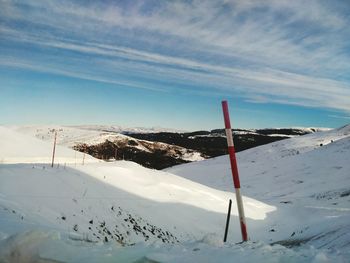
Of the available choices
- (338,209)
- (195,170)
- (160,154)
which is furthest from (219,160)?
(338,209)

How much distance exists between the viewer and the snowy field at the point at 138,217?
4.62 m

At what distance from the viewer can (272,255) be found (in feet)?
14.8

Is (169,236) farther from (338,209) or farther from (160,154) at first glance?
(160,154)

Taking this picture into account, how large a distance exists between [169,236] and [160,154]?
74904 millimetres

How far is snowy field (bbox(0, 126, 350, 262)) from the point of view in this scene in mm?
4617

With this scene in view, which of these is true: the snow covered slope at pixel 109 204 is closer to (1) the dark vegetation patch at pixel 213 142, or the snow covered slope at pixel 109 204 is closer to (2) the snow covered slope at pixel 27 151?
(2) the snow covered slope at pixel 27 151

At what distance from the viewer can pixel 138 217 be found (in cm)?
1457

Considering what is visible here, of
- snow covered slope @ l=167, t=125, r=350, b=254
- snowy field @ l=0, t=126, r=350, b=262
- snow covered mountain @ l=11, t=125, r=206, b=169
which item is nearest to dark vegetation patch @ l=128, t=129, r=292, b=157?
snow covered mountain @ l=11, t=125, r=206, b=169

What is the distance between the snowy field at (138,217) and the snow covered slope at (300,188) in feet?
0.42

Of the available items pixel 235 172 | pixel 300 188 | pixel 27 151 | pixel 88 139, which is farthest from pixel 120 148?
pixel 235 172

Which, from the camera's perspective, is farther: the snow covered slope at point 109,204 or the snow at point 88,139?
the snow at point 88,139

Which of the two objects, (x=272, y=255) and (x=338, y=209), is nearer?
(x=272, y=255)

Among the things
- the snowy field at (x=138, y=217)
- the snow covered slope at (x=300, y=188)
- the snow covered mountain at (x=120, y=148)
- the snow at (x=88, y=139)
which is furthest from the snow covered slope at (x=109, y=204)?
the snow at (x=88, y=139)

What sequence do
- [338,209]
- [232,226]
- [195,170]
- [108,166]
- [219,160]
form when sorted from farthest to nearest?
[219,160] → [195,170] → [338,209] → [108,166] → [232,226]
